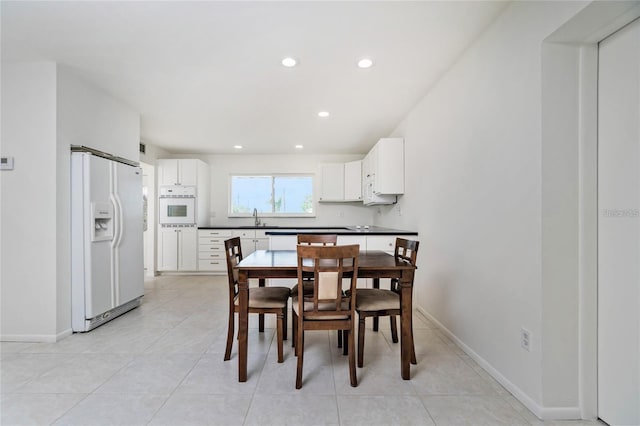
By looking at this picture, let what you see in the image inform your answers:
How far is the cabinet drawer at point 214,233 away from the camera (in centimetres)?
551

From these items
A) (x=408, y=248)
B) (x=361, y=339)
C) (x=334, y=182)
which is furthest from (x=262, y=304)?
(x=334, y=182)

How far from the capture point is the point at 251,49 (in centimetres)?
232

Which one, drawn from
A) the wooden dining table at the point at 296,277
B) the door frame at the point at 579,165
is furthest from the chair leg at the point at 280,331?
the door frame at the point at 579,165

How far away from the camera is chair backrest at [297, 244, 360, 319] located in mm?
1787

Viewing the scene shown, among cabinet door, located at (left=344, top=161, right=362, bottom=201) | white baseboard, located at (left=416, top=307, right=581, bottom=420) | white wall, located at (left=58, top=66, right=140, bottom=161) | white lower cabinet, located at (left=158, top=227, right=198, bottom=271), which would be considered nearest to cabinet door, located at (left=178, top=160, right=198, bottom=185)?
white lower cabinet, located at (left=158, top=227, right=198, bottom=271)

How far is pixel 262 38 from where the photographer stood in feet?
7.13

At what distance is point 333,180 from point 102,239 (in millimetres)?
3929

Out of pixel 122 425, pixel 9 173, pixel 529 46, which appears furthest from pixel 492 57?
pixel 9 173

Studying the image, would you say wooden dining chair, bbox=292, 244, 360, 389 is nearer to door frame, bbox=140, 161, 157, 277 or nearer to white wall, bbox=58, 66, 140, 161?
white wall, bbox=58, 66, 140, 161

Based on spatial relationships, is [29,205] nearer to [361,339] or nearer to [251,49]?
[251,49]

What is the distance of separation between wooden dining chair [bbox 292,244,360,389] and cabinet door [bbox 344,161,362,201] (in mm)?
3844

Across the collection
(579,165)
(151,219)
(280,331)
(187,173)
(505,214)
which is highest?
(187,173)

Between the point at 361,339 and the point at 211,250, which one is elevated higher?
the point at 211,250

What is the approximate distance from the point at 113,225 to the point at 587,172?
3.89 m
